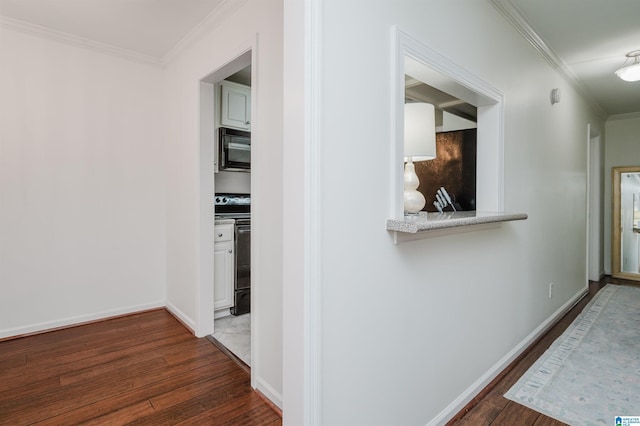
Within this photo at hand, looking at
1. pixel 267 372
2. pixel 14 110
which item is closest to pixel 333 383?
pixel 267 372

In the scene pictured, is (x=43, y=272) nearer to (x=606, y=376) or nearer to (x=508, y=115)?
(x=508, y=115)

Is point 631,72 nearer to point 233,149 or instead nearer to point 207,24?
point 207,24

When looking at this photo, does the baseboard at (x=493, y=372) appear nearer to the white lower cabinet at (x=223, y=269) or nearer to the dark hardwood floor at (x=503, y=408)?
the dark hardwood floor at (x=503, y=408)

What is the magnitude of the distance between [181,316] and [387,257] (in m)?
2.36

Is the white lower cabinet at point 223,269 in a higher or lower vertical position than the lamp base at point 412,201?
lower

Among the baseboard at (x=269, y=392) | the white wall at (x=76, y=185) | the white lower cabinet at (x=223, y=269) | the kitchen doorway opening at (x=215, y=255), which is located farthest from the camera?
the white lower cabinet at (x=223, y=269)

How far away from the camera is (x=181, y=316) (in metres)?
3.06

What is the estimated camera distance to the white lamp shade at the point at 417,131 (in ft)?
5.82

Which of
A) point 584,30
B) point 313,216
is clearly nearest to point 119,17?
point 313,216

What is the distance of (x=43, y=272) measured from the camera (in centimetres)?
283

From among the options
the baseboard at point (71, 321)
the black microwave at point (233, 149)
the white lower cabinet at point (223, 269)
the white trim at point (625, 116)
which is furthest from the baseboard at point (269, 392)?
the white trim at point (625, 116)

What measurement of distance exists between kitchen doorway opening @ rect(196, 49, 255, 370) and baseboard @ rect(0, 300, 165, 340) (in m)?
0.77

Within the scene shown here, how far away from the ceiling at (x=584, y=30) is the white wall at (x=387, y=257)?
0.56 ft

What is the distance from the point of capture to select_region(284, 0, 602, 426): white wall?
119 cm
